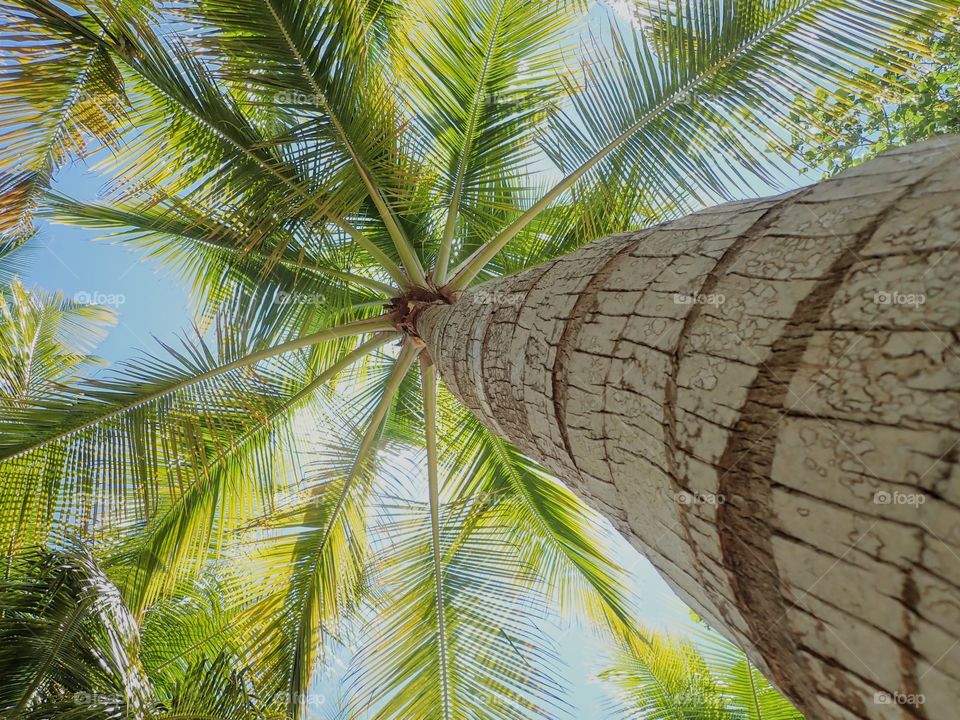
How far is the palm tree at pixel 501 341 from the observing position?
70 cm

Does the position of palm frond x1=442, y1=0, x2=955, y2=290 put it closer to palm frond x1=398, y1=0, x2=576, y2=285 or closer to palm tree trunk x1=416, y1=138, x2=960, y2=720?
palm frond x1=398, y1=0, x2=576, y2=285

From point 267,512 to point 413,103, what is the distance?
320cm

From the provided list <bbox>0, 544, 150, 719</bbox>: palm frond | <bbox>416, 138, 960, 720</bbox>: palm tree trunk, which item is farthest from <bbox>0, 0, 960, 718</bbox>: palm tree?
<bbox>0, 544, 150, 719</bbox>: palm frond

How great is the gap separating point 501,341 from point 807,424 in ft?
3.54

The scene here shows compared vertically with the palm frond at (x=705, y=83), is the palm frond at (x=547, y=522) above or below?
below

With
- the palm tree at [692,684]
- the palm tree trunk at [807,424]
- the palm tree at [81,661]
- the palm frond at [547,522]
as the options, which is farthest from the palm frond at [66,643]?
the palm tree at [692,684]

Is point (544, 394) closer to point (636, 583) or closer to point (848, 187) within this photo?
point (848, 187)

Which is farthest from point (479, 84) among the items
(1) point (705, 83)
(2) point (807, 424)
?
(2) point (807, 424)

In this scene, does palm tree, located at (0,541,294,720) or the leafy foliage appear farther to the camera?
the leafy foliage

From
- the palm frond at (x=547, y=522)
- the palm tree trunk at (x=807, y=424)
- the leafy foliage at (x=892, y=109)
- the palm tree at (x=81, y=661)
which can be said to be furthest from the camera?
the palm frond at (x=547, y=522)

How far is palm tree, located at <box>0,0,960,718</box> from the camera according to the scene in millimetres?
705

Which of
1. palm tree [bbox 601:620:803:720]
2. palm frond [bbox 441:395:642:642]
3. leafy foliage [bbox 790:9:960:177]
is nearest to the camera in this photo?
leafy foliage [bbox 790:9:960:177]

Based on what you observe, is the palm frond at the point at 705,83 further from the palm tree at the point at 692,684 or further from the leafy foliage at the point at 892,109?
the palm tree at the point at 692,684

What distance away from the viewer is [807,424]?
0.73m
